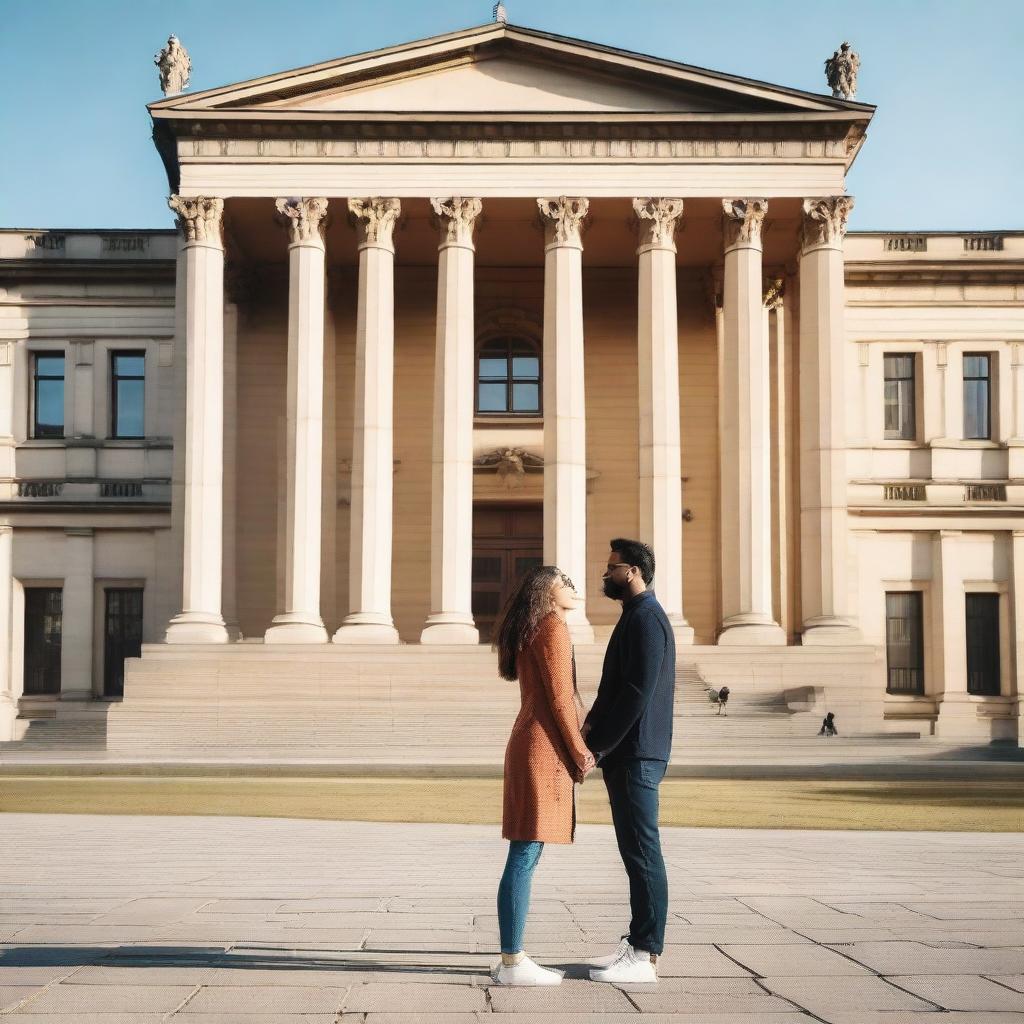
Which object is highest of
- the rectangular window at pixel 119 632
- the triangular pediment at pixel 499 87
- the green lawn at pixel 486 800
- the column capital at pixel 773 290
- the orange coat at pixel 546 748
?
the triangular pediment at pixel 499 87

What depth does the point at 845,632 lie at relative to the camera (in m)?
42.2

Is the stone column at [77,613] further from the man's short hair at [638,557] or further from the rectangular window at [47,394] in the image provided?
the man's short hair at [638,557]

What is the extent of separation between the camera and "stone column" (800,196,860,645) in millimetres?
42625

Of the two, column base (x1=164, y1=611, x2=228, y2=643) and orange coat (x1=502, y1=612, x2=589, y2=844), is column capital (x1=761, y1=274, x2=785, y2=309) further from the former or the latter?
orange coat (x1=502, y1=612, x2=589, y2=844)

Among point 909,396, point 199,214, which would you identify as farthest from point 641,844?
point 909,396

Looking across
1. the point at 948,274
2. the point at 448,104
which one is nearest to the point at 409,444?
the point at 448,104

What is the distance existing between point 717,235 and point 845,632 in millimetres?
13313

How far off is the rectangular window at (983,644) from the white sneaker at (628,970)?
4385cm

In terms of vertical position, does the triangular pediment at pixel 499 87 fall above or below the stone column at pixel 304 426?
above

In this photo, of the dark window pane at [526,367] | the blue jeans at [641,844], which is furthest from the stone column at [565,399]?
the blue jeans at [641,844]

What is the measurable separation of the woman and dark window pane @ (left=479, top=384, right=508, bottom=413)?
133 feet

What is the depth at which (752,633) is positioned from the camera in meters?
41.9

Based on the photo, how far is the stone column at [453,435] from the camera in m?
42.0

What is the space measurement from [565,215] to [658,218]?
8.99 ft
